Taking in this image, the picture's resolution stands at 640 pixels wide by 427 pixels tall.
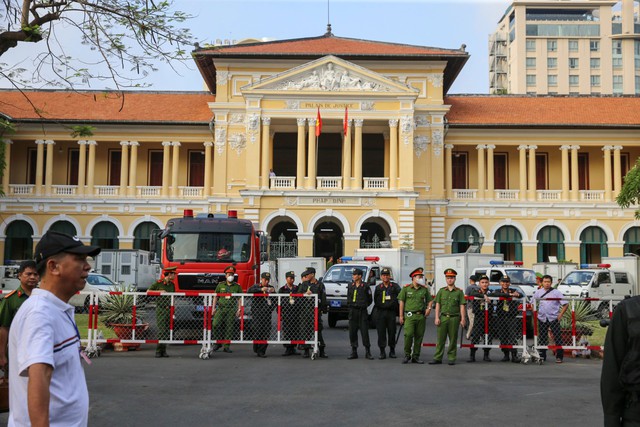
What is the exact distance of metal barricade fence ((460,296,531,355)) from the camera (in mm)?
15328

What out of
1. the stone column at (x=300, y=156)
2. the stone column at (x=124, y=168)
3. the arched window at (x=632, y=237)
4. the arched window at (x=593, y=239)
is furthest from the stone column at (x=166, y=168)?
the arched window at (x=632, y=237)

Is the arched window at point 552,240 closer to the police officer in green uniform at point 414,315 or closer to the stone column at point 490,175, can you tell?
the stone column at point 490,175

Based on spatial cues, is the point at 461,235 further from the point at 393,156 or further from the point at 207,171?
the point at 207,171

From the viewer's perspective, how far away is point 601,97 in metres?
51.2

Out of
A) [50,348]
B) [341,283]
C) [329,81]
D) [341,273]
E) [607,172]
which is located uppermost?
[329,81]

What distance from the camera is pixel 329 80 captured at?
1658 inches

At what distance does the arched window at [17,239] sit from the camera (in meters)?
45.6

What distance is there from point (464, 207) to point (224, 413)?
127ft

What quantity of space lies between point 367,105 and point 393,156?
10.4 feet

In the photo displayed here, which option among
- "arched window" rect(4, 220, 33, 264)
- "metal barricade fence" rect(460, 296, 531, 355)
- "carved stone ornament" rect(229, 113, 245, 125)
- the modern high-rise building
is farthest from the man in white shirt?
the modern high-rise building

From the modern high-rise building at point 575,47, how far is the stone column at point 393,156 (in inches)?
2506

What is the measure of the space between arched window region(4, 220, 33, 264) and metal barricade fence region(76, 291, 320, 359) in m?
32.6

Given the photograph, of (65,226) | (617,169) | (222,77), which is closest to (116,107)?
(222,77)

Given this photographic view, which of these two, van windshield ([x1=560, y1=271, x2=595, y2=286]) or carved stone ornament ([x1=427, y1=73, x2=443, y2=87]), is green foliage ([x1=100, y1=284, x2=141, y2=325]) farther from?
carved stone ornament ([x1=427, y1=73, x2=443, y2=87])
